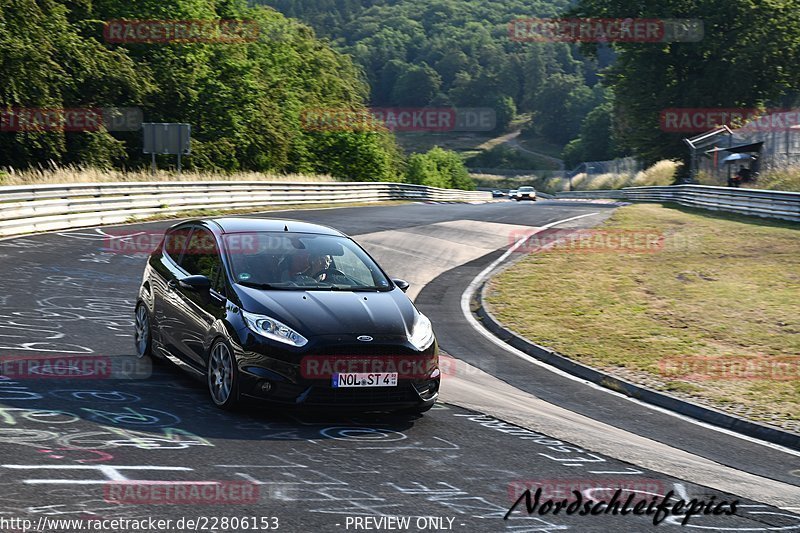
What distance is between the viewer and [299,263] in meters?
8.88

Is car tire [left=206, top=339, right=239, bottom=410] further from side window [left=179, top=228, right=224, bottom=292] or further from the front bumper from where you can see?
side window [left=179, top=228, right=224, bottom=292]

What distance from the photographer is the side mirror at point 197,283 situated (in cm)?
859

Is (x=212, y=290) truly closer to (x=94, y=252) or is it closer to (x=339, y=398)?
(x=339, y=398)

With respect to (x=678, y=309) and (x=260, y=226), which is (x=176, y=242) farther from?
(x=678, y=309)

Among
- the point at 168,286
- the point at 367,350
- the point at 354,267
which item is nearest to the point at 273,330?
the point at 367,350

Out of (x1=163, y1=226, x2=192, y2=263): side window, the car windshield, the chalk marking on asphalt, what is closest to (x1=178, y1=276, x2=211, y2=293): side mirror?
the car windshield

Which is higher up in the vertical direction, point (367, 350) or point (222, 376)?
point (367, 350)

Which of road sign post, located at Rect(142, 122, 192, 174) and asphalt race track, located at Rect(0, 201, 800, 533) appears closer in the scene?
asphalt race track, located at Rect(0, 201, 800, 533)

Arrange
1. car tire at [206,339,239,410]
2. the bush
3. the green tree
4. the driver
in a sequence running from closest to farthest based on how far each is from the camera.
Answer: car tire at [206,339,239,410] → the driver → the green tree → the bush

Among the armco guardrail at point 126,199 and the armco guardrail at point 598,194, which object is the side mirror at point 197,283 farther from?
the armco guardrail at point 598,194

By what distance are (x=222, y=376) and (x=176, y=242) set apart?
2405 mm

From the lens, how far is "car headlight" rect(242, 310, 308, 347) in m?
7.71

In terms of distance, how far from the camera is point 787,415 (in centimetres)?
1007

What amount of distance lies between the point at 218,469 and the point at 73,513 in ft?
3.98
